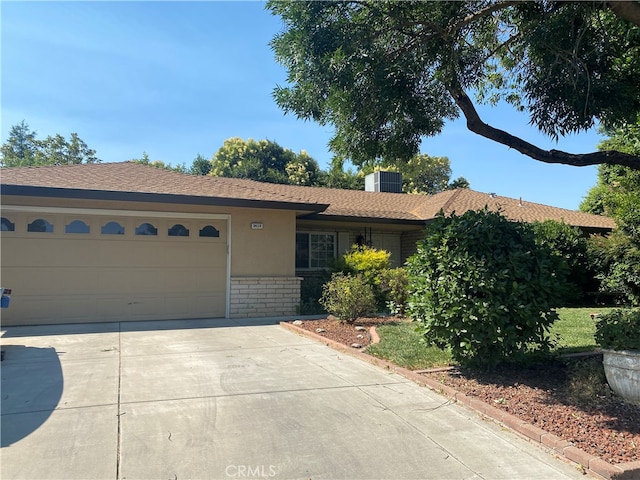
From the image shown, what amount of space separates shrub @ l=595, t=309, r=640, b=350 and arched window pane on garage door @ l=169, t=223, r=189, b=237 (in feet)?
30.5

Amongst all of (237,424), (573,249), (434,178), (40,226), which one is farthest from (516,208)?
(434,178)

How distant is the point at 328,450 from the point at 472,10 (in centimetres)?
676

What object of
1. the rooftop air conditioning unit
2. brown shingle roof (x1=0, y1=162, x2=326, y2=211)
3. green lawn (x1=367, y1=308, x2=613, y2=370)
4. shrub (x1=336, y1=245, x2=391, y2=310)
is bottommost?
green lawn (x1=367, y1=308, x2=613, y2=370)

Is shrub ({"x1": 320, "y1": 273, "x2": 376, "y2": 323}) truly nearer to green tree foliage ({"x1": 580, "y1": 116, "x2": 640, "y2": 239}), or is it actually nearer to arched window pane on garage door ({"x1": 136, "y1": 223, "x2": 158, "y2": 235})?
Answer: arched window pane on garage door ({"x1": 136, "y1": 223, "x2": 158, "y2": 235})

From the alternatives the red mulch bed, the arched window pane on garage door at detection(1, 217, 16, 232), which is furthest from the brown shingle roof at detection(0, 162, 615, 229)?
the red mulch bed

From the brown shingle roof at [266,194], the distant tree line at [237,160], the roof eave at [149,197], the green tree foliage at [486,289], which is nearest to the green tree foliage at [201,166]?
the distant tree line at [237,160]

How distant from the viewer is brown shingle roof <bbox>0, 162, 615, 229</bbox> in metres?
10.7

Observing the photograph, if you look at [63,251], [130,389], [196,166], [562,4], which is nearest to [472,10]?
[562,4]

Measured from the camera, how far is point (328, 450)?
13.0 ft

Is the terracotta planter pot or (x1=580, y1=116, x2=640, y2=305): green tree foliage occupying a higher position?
(x1=580, y1=116, x2=640, y2=305): green tree foliage

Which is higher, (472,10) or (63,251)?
(472,10)

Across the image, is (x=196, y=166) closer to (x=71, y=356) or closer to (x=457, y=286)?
(x=71, y=356)

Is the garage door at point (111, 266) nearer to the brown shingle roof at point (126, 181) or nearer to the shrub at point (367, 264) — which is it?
the brown shingle roof at point (126, 181)

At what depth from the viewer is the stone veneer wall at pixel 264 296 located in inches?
470
